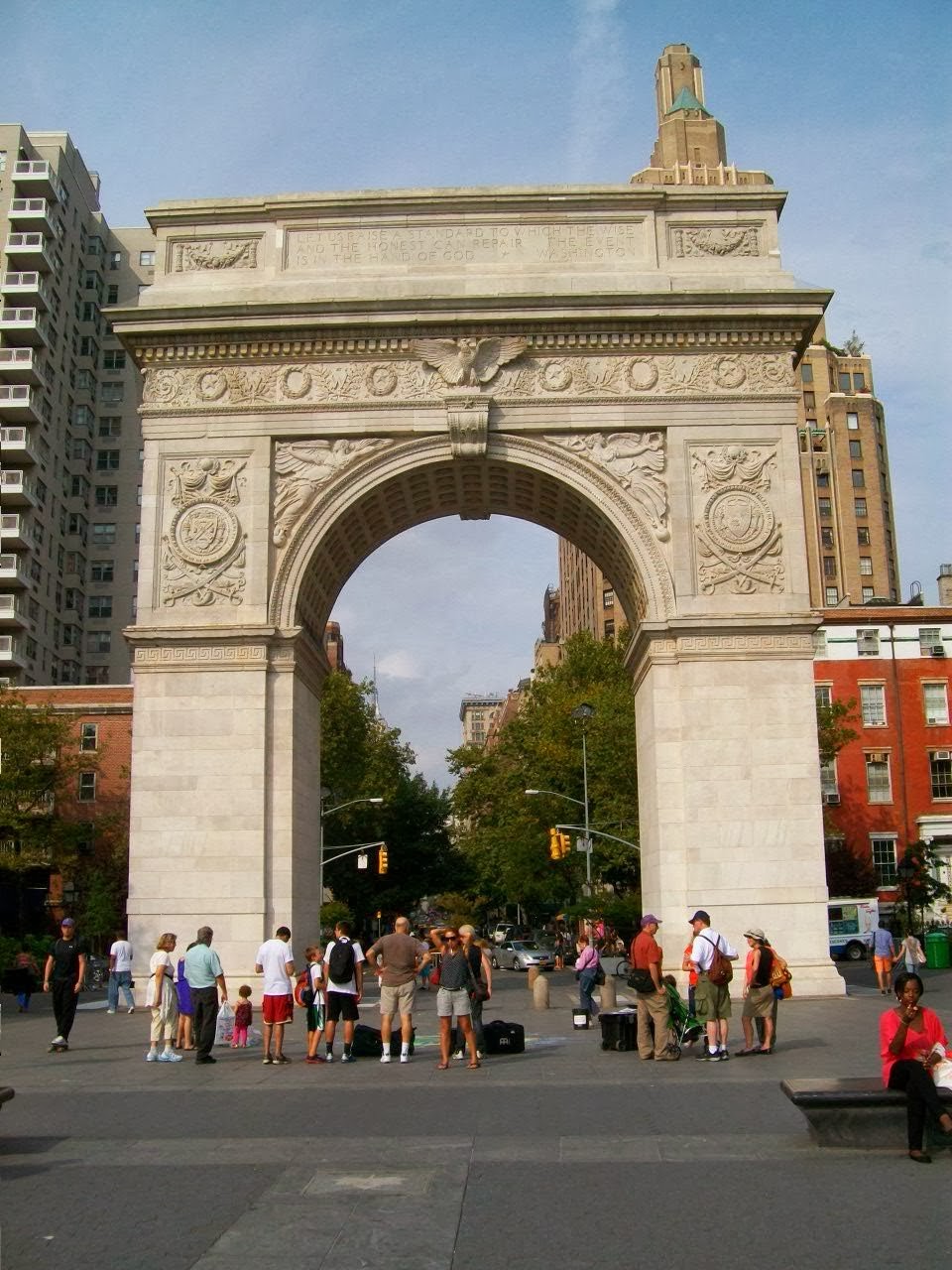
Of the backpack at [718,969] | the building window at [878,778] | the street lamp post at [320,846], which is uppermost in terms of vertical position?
the building window at [878,778]

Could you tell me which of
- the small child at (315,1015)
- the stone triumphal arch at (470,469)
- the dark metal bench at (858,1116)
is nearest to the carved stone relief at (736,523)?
the stone triumphal arch at (470,469)

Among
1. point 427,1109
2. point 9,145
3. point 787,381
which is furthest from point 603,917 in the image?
point 9,145

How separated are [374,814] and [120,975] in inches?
1669

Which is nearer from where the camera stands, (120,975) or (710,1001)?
(710,1001)

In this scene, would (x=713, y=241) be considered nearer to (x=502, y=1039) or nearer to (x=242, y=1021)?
(x=502, y=1039)

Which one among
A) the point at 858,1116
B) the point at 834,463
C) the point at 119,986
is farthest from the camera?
the point at 834,463

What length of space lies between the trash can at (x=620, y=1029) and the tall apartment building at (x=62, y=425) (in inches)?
2111

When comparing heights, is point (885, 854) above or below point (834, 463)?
below

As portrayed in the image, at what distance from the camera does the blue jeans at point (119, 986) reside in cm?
2672

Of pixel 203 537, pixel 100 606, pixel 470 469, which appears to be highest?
pixel 100 606

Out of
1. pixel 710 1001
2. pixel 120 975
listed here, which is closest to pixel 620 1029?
pixel 710 1001

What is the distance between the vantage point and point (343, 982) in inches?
697

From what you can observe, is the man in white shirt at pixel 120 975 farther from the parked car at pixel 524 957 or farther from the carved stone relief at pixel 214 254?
Answer: the parked car at pixel 524 957

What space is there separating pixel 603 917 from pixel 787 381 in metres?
20.9
